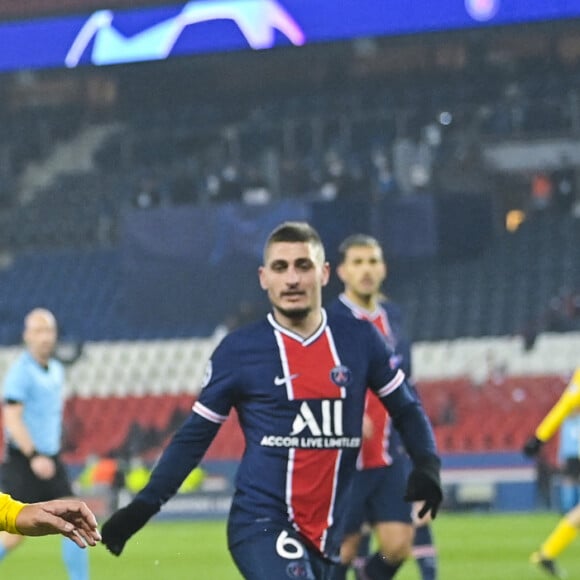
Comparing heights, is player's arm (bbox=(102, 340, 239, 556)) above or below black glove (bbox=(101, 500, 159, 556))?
above

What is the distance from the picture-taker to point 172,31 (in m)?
25.0

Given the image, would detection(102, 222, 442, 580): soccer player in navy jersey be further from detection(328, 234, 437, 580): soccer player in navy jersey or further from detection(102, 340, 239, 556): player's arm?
detection(328, 234, 437, 580): soccer player in navy jersey

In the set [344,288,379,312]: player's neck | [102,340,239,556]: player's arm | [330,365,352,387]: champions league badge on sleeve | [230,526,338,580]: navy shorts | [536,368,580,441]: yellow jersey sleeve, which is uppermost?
[344,288,379,312]: player's neck

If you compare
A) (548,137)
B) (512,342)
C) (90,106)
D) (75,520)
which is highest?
(90,106)

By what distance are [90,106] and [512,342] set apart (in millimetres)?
11133

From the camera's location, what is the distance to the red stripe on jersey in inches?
211

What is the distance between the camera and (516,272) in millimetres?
24500

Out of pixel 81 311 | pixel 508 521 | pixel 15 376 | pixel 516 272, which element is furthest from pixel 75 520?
pixel 81 311

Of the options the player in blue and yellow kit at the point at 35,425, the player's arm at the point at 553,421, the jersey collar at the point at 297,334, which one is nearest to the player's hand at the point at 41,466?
the player in blue and yellow kit at the point at 35,425

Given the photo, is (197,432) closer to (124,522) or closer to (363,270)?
(124,522)

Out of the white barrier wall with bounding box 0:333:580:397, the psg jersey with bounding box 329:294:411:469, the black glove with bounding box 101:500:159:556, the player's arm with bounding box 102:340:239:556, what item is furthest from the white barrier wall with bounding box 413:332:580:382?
the black glove with bounding box 101:500:159:556

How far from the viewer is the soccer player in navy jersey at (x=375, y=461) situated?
7832mm

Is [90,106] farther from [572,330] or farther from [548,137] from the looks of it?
[572,330]

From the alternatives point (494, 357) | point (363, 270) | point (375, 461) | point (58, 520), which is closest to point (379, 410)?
point (375, 461)
